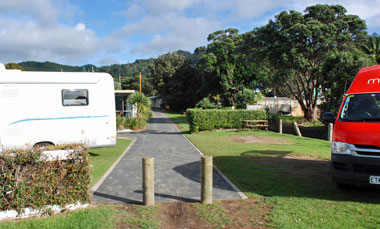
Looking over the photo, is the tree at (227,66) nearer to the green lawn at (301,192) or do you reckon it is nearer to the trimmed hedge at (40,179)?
the green lawn at (301,192)

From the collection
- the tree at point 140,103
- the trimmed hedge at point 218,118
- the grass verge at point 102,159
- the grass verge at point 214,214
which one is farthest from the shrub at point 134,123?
the grass verge at point 214,214

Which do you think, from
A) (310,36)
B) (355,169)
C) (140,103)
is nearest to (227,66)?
(310,36)

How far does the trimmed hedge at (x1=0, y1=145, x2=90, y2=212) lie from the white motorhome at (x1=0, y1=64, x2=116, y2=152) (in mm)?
5276

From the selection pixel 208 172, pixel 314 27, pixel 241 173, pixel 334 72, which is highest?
pixel 314 27

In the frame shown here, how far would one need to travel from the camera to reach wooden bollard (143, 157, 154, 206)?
564cm

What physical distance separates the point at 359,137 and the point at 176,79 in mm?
50955

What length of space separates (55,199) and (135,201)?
59.5 inches

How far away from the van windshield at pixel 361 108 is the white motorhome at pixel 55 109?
26.7 ft

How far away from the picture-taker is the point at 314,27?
23.6m

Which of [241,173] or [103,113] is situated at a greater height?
[103,113]

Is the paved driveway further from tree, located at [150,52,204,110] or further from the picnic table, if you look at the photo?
tree, located at [150,52,204,110]

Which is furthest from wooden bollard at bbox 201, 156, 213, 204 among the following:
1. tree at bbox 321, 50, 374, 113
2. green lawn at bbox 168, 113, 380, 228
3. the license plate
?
tree at bbox 321, 50, 374, 113

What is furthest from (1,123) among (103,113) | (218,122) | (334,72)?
(334,72)

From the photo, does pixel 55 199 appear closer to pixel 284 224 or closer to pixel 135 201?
pixel 135 201
